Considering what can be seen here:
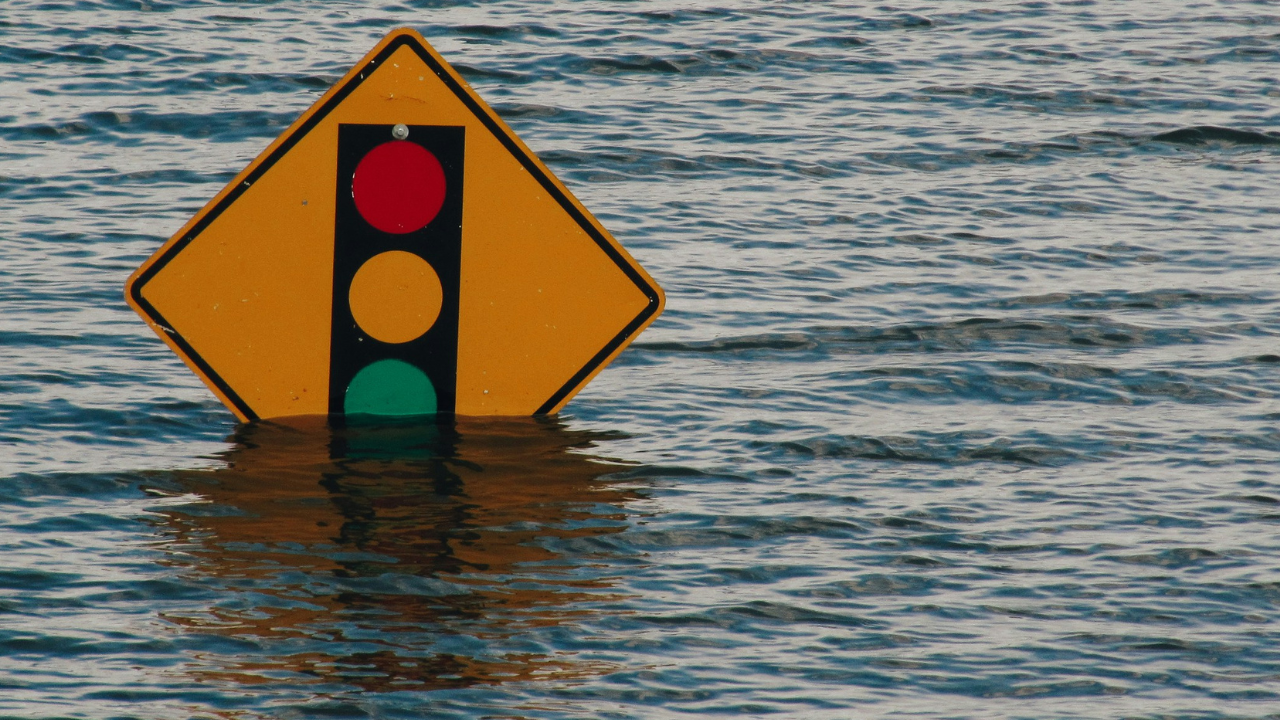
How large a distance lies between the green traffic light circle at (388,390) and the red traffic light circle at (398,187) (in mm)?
552

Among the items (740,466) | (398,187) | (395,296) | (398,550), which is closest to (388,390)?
(395,296)

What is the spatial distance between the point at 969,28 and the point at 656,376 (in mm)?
12076

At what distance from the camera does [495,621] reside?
5078 mm

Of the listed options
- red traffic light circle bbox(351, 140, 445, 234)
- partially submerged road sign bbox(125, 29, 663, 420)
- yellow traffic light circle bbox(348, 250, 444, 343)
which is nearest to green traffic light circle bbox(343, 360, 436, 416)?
partially submerged road sign bbox(125, 29, 663, 420)

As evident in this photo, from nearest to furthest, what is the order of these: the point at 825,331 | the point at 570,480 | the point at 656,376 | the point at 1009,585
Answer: the point at 1009,585
the point at 570,480
the point at 656,376
the point at 825,331

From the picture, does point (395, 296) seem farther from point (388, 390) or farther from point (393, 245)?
point (388, 390)

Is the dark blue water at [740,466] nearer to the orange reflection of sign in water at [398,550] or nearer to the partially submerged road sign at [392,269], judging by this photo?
the orange reflection of sign in water at [398,550]

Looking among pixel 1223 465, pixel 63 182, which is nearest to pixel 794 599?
pixel 1223 465

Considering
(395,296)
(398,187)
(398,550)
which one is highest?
(398,187)

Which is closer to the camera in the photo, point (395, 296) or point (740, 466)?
point (395, 296)

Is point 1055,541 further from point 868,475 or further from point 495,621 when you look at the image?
point 495,621

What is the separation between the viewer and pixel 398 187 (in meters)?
6.25

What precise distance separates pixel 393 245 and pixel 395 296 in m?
0.20

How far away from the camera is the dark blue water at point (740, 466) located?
4793mm
